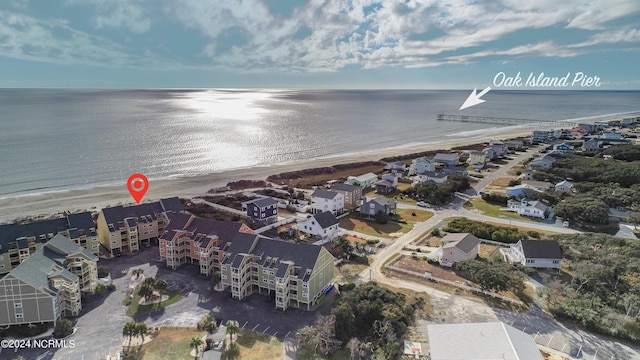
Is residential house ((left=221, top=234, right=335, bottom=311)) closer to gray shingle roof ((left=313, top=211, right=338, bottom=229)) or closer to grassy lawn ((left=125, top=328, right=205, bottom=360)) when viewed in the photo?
grassy lawn ((left=125, top=328, right=205, bottom=360))

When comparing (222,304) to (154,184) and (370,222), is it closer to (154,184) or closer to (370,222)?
(370,222)

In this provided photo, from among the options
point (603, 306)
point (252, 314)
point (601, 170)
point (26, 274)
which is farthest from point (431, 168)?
point (26, 274)

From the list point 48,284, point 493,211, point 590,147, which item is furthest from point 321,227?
point 590,147

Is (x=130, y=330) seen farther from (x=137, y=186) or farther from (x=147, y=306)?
(x=137, y=186)

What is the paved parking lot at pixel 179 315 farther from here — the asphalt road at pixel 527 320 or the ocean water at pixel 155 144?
the ocean water at pixel 155 144

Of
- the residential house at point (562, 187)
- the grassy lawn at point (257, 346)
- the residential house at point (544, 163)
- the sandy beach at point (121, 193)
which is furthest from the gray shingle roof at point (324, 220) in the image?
the residential house at point (544, 163)

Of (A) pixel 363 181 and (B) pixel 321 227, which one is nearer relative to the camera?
(B) pixel 321 227
